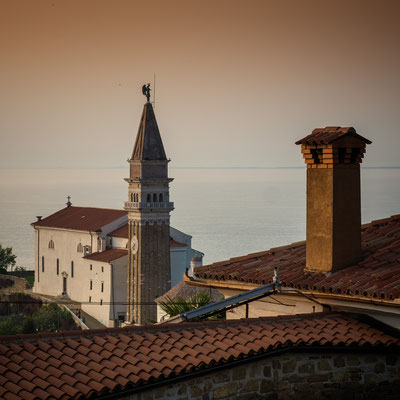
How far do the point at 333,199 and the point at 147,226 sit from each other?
7026cm

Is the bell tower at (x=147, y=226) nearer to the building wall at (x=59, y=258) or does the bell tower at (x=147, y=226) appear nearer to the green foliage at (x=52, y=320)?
the building wall at (x=59, y=258)

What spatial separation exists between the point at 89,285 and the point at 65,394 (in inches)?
3088

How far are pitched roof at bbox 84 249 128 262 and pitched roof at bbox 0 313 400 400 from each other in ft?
243

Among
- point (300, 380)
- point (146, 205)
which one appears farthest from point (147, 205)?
point (300, 380)

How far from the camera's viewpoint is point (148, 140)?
78375mm

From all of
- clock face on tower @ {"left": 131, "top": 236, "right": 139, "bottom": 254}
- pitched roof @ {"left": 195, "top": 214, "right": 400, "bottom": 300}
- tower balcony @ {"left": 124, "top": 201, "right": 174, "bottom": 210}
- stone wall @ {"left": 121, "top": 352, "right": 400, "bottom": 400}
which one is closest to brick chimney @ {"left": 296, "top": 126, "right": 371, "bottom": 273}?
pitched roof @ {"left": 195, "top": 214, "right": 400, "bottom": 300}

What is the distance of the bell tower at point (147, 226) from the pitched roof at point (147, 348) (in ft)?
224

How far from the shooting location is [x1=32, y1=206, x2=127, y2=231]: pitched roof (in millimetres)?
88938

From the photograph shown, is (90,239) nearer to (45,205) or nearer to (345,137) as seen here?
(345,137)

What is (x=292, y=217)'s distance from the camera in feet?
522

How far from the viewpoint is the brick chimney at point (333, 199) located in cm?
1109

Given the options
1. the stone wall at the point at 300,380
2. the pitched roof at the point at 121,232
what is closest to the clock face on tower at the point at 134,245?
the pitched roof at the point at 121,232

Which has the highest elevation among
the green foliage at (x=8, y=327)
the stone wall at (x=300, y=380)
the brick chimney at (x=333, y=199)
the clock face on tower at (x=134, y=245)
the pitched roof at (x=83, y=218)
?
the pitched roof at (x=83, y=218)

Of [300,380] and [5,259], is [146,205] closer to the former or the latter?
[5,259]
